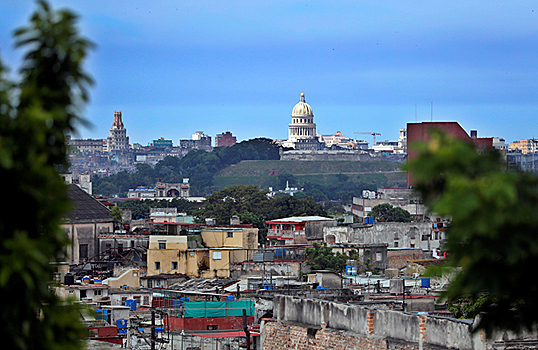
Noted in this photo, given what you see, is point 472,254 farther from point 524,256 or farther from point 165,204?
point 165,204

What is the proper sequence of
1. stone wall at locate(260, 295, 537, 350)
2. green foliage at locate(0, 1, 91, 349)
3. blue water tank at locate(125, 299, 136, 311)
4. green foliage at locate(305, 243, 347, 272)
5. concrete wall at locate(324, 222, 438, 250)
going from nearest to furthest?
green foliage at locate(0, 1, 91, 349) < stone wall at locate(260, 295, 537, 350) < blue water tank at locate(125, 299, 136, 311) < green foliage at locate(305, 243, 347, 272) < concrete wall at locate(324, 222, 438, 250)

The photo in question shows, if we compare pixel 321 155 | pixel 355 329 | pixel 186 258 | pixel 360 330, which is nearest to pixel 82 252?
pixel 186 258

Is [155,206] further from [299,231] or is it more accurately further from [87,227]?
[87,227]

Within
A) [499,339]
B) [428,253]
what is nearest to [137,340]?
[499,339]

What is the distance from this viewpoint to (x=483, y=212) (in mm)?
3609

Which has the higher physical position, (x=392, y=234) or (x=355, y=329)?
(x=392, y=234)

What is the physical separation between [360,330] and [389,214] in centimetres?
5881

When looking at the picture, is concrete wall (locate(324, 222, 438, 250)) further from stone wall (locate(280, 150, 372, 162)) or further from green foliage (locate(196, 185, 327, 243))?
stone wall (locate(280, 150, 372, 162))

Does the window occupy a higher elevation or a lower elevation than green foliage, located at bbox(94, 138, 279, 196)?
lower

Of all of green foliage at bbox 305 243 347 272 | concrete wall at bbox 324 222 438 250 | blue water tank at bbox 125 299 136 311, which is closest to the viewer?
blue water tank at bbox 125 299 136 311

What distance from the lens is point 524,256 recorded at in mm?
3826

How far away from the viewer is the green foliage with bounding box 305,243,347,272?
1411 inches

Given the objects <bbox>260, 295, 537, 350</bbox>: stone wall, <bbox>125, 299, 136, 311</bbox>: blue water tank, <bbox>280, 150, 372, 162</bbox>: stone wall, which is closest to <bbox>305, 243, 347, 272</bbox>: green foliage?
<bbox>125, 299, 136, 311</bbox>: blue water tank

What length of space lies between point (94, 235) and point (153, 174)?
13745 cm
